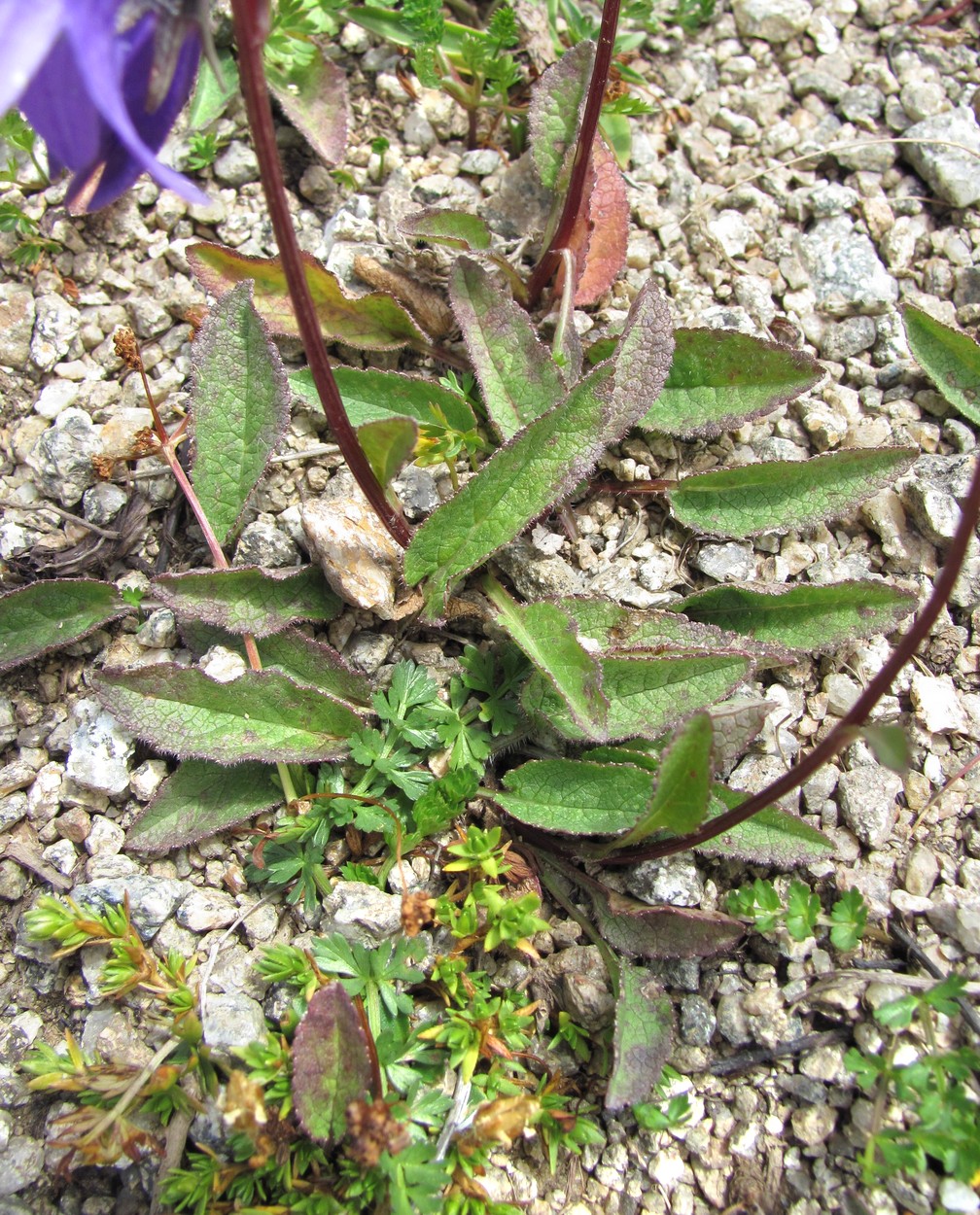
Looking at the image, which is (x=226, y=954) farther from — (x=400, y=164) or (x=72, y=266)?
(x=400, y=164)

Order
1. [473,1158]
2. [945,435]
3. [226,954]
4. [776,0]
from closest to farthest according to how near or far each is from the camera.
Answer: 1. [473,1158]
2. [226,954]
3. [945,435]
4. [776,0]

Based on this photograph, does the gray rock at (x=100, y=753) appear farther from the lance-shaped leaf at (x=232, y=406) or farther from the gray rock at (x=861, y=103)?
the gray rock at (x=861, y=103)

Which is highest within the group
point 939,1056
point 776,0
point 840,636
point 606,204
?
point 776,0

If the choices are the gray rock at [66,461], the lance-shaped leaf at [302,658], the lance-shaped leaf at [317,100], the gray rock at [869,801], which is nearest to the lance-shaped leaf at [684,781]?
the gray rock at [869,801]

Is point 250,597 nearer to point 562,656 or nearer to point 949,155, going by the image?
point 562,656

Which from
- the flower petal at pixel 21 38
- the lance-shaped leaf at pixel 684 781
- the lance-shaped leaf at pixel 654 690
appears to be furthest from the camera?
the lance-shaped leaf at pixel 654 690

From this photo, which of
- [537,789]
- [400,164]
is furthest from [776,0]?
[537,789]

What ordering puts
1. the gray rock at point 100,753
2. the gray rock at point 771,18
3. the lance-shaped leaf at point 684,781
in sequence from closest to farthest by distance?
the lance-shaped leaf at point 684,781, the gray rock at point 100,753, the gray rock at point 771,18
